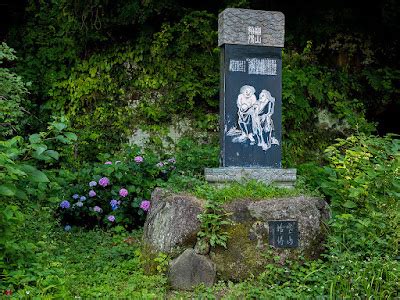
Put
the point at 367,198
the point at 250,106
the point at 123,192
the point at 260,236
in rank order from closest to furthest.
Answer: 1. the point at 260,236
2. the point at 367,198
3. the point at 250,106
4. the point at 123,192

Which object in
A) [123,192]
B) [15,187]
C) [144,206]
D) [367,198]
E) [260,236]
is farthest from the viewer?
[123,192]

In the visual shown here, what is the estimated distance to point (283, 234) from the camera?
15.5 ft

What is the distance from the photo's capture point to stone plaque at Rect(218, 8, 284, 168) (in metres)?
5.57

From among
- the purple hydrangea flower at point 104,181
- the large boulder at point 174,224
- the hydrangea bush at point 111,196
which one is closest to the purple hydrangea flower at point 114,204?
the hydrangea bush at point 111,196

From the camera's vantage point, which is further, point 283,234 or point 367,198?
point 367,198

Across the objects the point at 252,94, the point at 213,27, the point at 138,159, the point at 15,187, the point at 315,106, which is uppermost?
the point at 213,27

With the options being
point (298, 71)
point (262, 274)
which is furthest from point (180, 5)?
point (262, 274)

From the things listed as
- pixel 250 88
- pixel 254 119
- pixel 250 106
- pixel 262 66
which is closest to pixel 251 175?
pixel 254 119

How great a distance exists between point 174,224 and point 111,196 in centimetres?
227

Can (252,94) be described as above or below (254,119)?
above

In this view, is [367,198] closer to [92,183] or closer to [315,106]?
[92,183]

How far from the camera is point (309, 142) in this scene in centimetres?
917

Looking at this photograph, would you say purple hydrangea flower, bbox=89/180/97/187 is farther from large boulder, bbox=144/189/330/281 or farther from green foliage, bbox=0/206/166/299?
large boulder, bbox=144/189/330/281

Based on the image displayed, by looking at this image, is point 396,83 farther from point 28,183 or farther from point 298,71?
point 28,183
